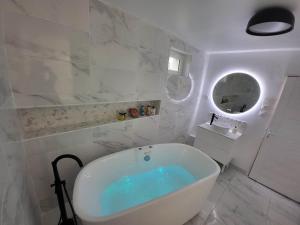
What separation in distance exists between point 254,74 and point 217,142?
133 centimetres

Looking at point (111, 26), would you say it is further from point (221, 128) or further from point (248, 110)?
point (248, 110)

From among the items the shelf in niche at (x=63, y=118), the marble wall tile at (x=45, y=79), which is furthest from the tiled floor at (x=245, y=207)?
the marble wall tile at (x=45, y=79)

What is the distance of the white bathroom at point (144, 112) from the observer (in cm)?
103

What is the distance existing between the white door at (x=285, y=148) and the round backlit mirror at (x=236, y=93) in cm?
39

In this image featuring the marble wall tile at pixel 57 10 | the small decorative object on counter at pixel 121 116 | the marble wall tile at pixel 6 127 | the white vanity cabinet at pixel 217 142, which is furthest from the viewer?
the white vanity cabinet at pixel 217 142

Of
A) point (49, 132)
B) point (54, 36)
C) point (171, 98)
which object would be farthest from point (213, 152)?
point (54, 36)

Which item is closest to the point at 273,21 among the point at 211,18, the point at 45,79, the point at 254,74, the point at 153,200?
the point at 211,18

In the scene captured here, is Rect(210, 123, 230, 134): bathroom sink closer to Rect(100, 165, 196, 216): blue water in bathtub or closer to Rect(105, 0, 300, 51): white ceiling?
Rect(100, 165, 196, 216): blue water in bathtub

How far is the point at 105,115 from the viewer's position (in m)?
1.80

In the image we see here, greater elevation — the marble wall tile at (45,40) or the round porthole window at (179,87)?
the marble wall tile at (45,40)

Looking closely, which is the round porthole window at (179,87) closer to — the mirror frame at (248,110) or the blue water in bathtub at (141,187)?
the mirror frame at (248,110)

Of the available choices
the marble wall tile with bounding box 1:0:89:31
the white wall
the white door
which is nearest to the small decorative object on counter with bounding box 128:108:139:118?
the marble wall tile with bounding box 1:0:89:31

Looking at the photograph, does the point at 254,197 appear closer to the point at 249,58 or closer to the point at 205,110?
the point at 205,110

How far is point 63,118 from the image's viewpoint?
4.82 feet
